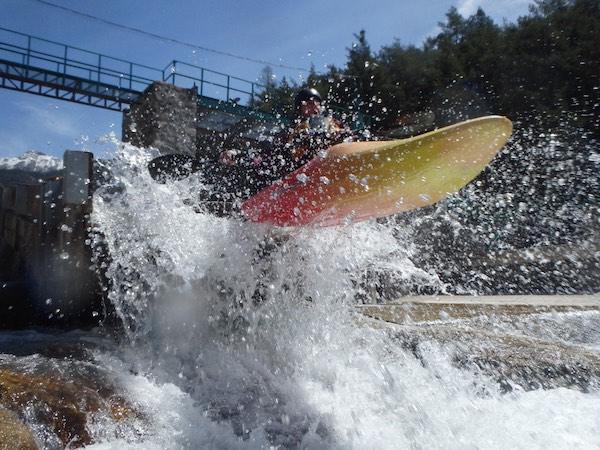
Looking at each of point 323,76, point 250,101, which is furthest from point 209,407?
point 323,76

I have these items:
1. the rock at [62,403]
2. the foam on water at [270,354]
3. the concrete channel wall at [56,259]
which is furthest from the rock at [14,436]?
the concrete channel wall at [56,259]

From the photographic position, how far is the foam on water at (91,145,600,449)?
6.24 ft

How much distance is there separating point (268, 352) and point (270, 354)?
1.7 inches

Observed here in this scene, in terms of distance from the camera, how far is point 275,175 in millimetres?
3576

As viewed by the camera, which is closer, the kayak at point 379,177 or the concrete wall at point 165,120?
the kayak at point 379,177

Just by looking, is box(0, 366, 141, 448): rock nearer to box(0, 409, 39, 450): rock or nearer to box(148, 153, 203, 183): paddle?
box(0, 409, 39, 450): rock

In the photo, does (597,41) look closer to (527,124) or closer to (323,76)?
(527,124)

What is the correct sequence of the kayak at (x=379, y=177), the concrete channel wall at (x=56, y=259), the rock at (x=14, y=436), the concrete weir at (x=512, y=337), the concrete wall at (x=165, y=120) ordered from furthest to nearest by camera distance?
1. the concrete wall at (x=165, y=120)
2. the concrete channel wall at (x=56, y=259)
3. the kayak at (x=379, y=177)
4. the concrete weir at (x=512, y=337)
5. the rock at (x=14, y=436)

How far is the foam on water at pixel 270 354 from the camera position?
1.90 meters

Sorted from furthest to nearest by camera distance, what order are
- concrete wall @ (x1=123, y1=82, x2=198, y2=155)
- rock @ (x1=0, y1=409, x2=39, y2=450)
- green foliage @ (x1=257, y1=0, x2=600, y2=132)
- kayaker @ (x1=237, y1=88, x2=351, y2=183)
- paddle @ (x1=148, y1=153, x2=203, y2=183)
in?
green foliage @ (x1=257, y1=0, x2=600, y2=132) → concrete wall @ (x1=123, y1=82, x2=198, y2=155) → paddle @ (x1=148, y1=153, x2=203, y2=183) → kayaker @ (x1=237, y1=88, x2=351, y2=183) → rock @ (x1=0, y1=409, x2=39, y2=450)

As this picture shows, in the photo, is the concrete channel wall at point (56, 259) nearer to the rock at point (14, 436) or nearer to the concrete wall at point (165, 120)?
the rock at point (14, 436)

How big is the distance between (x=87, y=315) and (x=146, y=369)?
5.96ft

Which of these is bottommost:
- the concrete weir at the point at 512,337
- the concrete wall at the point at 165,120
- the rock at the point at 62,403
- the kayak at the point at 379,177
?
the rock at the point at 62,403

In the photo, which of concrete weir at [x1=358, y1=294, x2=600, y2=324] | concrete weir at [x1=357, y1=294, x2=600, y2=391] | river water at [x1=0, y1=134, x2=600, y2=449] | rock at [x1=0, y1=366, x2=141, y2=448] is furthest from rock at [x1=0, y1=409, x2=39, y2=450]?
concrete weir at [x1=358, y1=294, x2=600, y2=324]
